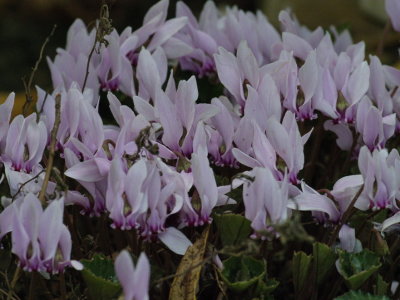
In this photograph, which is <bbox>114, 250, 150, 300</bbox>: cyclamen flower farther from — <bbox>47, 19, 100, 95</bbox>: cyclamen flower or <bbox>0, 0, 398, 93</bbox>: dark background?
<bbox>0, 0, 398, 93</bbox>: dark background

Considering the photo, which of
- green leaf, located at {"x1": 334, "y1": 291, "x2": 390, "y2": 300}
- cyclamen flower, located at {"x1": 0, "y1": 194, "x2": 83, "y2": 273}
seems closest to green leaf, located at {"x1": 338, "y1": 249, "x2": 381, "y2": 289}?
green leaf, located at {"x1": 334, "y1": 291, "x2": 390, "y2": 300}

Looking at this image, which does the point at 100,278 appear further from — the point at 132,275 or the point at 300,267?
the point at 300,267

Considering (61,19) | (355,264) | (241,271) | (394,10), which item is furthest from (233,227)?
(61,19)

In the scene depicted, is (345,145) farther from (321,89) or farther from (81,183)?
(81,183)

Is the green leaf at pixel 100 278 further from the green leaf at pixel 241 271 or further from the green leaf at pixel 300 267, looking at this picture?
the green leaf at pixel 300 267

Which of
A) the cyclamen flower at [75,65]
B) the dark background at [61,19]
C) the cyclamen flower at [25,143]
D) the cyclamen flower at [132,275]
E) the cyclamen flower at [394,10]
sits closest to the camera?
the cyclamen flower at [132,275]

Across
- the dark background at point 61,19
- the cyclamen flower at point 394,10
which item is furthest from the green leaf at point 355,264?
the dark background at point 61,19
